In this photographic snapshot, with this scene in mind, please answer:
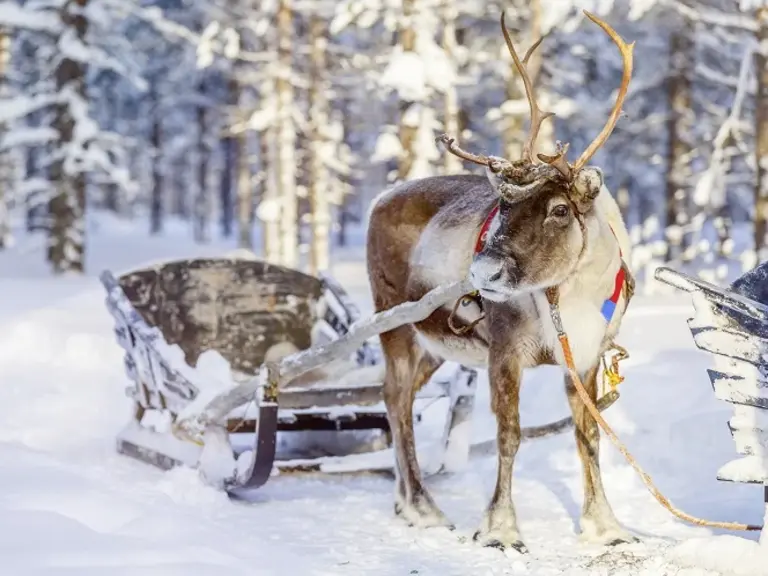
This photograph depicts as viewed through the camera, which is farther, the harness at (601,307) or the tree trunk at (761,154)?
the tree trunk at (761,154)

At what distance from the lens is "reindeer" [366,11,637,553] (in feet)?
17.0

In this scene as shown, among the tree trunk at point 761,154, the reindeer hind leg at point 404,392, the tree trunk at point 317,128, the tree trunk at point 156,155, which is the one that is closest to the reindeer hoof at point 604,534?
the reindeer hind leg at point 404,392

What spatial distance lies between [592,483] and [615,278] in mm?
1201

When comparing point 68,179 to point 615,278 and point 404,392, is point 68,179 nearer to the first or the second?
point 404,392

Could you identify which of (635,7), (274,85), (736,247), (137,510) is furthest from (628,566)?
(736,247)

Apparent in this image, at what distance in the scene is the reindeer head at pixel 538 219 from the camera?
5094 millimetres

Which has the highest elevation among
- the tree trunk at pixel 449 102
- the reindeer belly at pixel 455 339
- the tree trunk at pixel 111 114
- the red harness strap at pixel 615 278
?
the tree trunk at pixel 111 114

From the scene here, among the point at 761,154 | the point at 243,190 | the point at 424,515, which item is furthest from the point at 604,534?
the point at 243,190

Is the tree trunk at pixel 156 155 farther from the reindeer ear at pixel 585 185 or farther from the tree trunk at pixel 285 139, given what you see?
the reindeer ear at pixel 585 185

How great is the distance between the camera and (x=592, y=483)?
588cm

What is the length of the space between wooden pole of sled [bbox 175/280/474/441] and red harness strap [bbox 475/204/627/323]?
1.23 ft

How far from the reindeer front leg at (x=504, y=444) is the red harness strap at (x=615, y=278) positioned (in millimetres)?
545

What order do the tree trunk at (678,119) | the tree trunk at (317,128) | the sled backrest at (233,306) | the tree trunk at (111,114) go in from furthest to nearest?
the tree trunk at (111,114)
the tree trunk at (678,119)
the tree trunk at (317,128)
the sled backrest at (233,306)

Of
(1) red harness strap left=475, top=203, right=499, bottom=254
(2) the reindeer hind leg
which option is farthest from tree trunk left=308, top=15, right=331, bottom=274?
(1) red harness strap left=475, top=203, right=499, bottom=254
